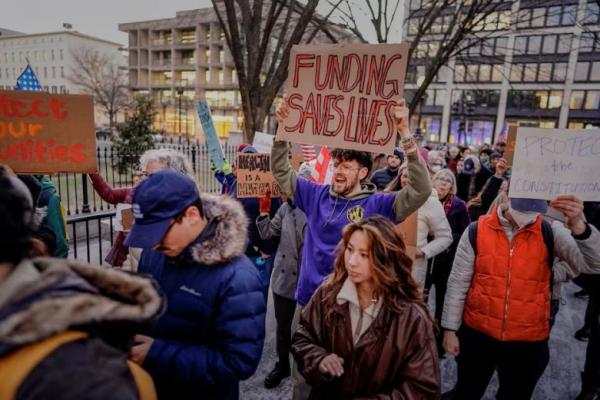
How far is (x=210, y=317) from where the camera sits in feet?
5.77

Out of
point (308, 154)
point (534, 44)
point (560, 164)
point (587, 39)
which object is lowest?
point (308, 154)

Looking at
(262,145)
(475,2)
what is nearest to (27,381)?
(262,145)

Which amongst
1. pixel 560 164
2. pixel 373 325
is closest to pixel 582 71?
pixel 560 164

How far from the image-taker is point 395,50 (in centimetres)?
279

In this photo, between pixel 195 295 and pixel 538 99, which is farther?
pixel 538 99

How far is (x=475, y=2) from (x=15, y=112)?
966 centimetres

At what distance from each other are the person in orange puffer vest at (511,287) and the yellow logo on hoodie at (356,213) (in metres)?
0.83

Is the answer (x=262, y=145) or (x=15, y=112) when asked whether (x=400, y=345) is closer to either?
(x=15, y=112)

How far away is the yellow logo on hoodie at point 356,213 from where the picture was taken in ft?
9.33

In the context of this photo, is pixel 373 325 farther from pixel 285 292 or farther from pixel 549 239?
pixel 285 292

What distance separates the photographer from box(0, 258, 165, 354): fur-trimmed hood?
0.92 m

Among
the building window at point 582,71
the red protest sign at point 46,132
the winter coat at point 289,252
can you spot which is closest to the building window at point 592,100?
the building window at point 582,71

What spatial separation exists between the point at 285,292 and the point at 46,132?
237 centimetres

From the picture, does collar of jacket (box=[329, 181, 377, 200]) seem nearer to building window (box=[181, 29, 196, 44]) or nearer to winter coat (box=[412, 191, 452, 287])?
winter coat (box=[412, 191, 452, 287])
